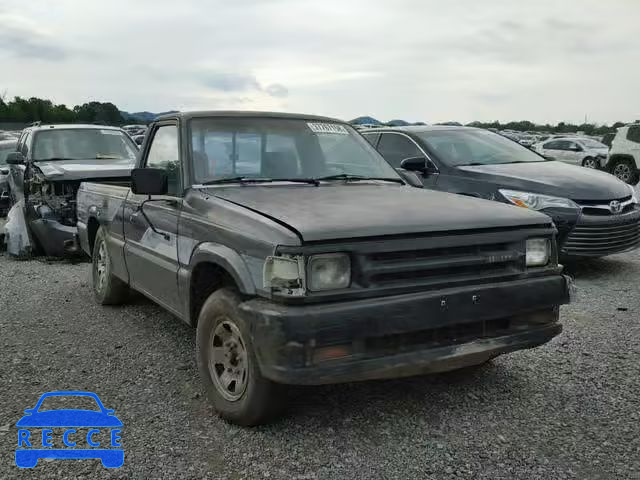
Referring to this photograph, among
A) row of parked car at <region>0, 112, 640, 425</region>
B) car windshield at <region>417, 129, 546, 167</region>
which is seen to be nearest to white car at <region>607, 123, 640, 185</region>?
car windshield at <region>417, 129, 546, 167</region>

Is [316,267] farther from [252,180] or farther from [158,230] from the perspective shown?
[158,230]

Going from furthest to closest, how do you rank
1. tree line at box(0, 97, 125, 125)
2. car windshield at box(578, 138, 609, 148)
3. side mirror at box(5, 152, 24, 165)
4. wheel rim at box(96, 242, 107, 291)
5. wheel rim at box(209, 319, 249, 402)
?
tree line at box(0, 97, 125, 125) → car windshield at box(578, 138, 609, 148) → side mirror at box(5, 152, 24, 165) → wheel rim at box(96, 242, 107, 291) → wheel rim at box(209, 319, 249, 402)

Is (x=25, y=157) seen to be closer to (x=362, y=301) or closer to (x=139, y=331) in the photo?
(x=139, y=331)

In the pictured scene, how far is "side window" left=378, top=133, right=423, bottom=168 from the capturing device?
7.62 meters

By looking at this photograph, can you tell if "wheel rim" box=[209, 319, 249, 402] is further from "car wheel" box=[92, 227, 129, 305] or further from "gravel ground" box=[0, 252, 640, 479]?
"car wheel" box=[92, 227, 129, 305]

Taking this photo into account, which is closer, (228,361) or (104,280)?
(228,361)

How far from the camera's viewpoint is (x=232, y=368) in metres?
3.41

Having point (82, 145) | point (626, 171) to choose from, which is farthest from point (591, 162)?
point (82, 145)

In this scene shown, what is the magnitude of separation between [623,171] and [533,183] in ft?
45.4

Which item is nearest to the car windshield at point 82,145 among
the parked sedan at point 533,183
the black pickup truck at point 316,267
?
the parked sedan at point 533,183

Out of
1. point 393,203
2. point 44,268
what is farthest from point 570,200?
point 44,268

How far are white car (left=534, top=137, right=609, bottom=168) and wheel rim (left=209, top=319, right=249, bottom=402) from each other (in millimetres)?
22526

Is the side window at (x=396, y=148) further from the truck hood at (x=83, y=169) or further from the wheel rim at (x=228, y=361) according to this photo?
the wheel rim at (x=228, y=361)

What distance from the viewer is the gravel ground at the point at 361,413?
2.99 metres
